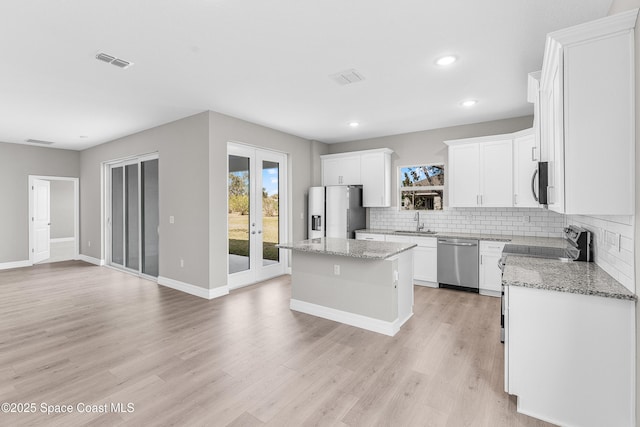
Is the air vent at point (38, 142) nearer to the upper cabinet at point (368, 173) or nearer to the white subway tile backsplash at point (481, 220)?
the upper cabinet at point (368, 173)

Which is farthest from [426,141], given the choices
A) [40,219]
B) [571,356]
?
[40,219]

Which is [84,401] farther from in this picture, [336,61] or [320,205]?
[320,205]

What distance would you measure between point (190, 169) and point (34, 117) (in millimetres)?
2527

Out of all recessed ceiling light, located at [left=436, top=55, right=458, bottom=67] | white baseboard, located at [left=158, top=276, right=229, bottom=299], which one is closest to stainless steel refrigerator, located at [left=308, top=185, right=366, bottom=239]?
white baseboard, located at [left=158, top=276, right=229, bottom=299]

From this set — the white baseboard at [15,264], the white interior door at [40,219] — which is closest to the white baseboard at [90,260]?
the white interior door at [40,219]

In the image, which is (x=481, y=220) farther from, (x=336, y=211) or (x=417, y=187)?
(x=336, y=211)

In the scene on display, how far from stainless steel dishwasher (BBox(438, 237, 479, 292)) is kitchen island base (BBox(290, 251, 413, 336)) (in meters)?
1.40

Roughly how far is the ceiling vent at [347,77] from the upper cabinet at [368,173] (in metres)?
2.48

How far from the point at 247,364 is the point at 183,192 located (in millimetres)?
3155

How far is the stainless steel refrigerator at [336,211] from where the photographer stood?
227 inches

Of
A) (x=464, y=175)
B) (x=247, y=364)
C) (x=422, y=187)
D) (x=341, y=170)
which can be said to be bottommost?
(x=247, y=364)

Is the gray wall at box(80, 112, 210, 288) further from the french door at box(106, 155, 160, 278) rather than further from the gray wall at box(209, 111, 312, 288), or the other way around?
the french door at box(106, 155, 160, 278)

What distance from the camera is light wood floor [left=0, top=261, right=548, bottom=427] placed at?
2039 mm

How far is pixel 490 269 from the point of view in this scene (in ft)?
15.0
